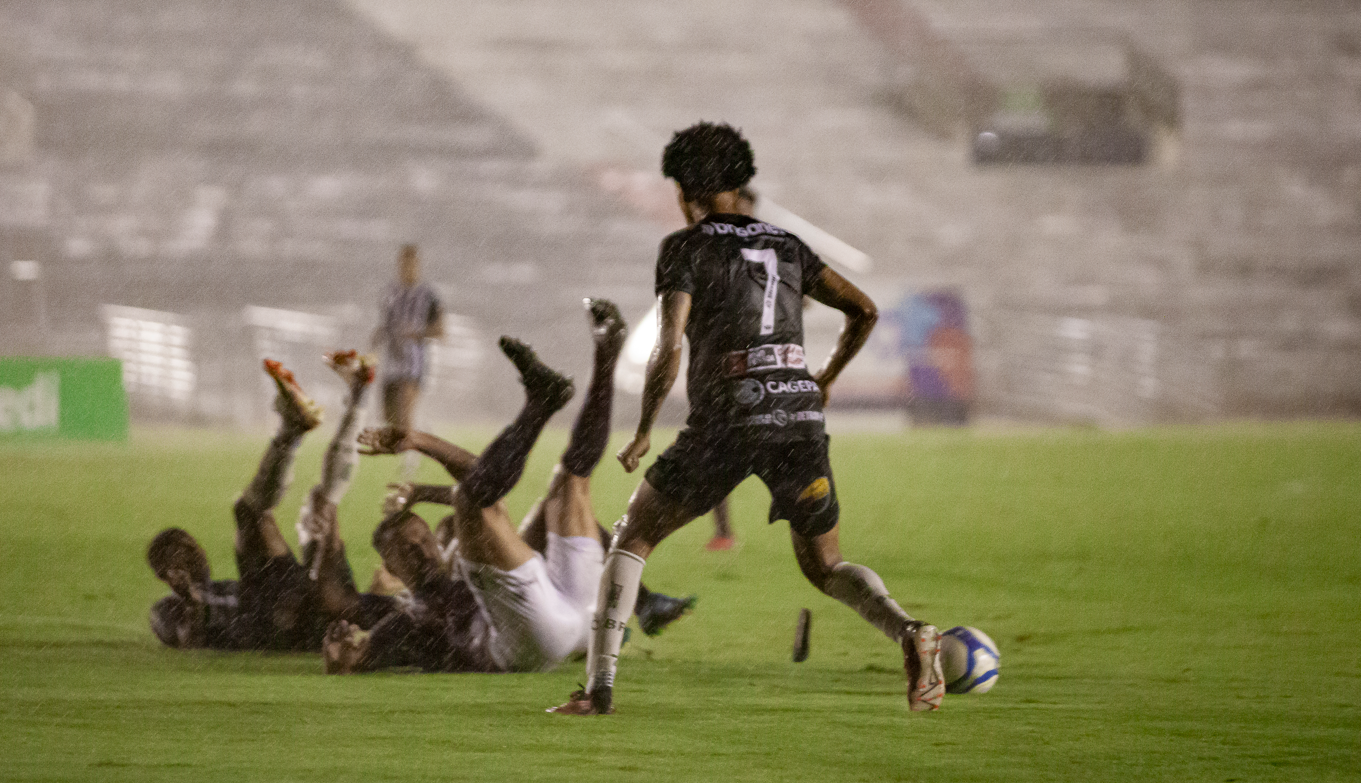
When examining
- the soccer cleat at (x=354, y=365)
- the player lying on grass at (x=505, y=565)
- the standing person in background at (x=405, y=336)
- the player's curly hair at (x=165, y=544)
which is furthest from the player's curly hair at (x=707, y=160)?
the standing person in background at (x=405, y=336)

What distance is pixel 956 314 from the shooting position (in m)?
23.4

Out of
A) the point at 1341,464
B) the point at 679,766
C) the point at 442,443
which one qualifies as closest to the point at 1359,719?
the point at 679,766

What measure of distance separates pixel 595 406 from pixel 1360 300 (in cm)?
2311

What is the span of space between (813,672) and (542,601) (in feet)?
3.55

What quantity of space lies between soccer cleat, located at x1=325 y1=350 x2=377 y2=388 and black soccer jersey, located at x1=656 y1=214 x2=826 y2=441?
5.82ft

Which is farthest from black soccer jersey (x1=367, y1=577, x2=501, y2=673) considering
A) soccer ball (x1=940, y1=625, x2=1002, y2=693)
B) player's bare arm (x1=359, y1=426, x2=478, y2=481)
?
soccer ball (x1=940, y1=625, x2=1002, y2=693)

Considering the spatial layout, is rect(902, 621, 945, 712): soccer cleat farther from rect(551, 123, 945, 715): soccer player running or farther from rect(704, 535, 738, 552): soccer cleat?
rect(704, 535, 738, 552): soccer cleat

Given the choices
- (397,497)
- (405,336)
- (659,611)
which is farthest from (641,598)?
(405,336)

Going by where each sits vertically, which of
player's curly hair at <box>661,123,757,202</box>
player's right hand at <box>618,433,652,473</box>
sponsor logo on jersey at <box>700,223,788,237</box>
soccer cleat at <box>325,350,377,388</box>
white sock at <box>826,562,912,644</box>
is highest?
player's curly hair at <box>661,123,757,202</box>

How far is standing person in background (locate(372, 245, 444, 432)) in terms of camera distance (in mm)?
14531

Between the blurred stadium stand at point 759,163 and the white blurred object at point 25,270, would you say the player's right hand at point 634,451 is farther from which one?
the white blurred object at point 25,270

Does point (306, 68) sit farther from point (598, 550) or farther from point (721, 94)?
point (598, 550)

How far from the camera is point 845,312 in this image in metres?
5.05

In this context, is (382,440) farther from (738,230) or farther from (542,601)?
(738,230)
